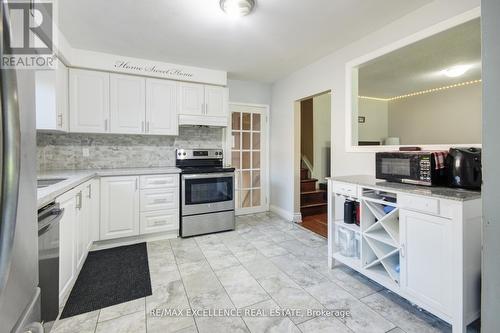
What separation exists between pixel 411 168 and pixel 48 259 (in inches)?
91.8

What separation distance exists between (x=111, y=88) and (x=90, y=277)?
223cm

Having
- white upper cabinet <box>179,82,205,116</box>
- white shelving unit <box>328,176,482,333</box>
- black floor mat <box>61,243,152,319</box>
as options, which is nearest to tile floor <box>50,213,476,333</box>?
black floor mat <box>61,243,152,319</box>

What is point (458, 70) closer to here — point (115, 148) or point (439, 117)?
point (439, 117)

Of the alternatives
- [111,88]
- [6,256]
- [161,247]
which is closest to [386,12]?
[6,256]

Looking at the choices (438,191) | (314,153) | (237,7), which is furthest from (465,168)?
(314,153)

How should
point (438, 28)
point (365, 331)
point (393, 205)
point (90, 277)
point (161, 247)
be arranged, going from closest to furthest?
point (365, 331), point (393, 205), point (438, 28), point (90, 277), point (161, 247)

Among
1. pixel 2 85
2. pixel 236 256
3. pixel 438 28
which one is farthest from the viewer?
pixel 236 256

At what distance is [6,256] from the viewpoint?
0.43 meters

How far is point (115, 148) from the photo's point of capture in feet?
11.1

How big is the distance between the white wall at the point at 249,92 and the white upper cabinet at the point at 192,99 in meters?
0.73

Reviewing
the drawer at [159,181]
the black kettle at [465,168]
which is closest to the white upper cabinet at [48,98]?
the drawer at [159,181]

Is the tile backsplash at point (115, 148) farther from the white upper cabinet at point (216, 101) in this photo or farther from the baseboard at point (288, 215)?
the baseboard at point (288, 215)

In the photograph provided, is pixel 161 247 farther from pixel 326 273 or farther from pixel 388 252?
pixel 388 252

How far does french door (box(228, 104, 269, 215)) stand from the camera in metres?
4.27
